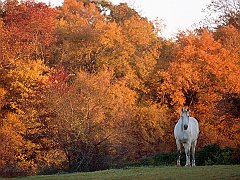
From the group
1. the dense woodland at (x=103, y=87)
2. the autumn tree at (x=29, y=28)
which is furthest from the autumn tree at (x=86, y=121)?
the autumn tree at (x=29, y=28)

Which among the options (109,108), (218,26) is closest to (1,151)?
(109,108)

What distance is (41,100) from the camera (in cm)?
3114

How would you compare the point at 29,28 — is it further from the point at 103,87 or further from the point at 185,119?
the point at 185,119

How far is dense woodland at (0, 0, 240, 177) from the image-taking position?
28344 millimetres

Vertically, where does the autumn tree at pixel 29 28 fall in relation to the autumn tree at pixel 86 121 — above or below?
above

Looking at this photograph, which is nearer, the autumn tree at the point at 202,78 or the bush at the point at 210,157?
the bush at the point at 210,157

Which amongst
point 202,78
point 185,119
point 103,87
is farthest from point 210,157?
point 202,78

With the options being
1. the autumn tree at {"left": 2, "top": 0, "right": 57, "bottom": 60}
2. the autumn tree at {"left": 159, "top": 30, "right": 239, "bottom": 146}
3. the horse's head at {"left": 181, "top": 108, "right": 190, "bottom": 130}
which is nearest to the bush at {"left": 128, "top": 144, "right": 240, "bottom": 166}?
the horse's head at {"left": 181, "top": 108, "right": 190, "bottom": 130}

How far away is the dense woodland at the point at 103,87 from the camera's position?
1116 inches

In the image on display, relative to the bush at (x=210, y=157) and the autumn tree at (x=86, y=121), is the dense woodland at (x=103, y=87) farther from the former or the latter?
the bush at (x=210, y=157)

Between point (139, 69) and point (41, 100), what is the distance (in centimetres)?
1009

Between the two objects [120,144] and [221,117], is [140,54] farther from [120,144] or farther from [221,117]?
[120,144]

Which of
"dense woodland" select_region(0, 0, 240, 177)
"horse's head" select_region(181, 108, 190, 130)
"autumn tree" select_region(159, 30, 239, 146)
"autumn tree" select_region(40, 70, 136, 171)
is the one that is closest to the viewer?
"horse's head" select_region(181, 108, 190, 130)

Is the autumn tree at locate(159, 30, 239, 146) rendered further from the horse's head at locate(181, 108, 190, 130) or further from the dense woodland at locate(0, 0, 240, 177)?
the horse's head at locate(181, 108, 190, 130)
